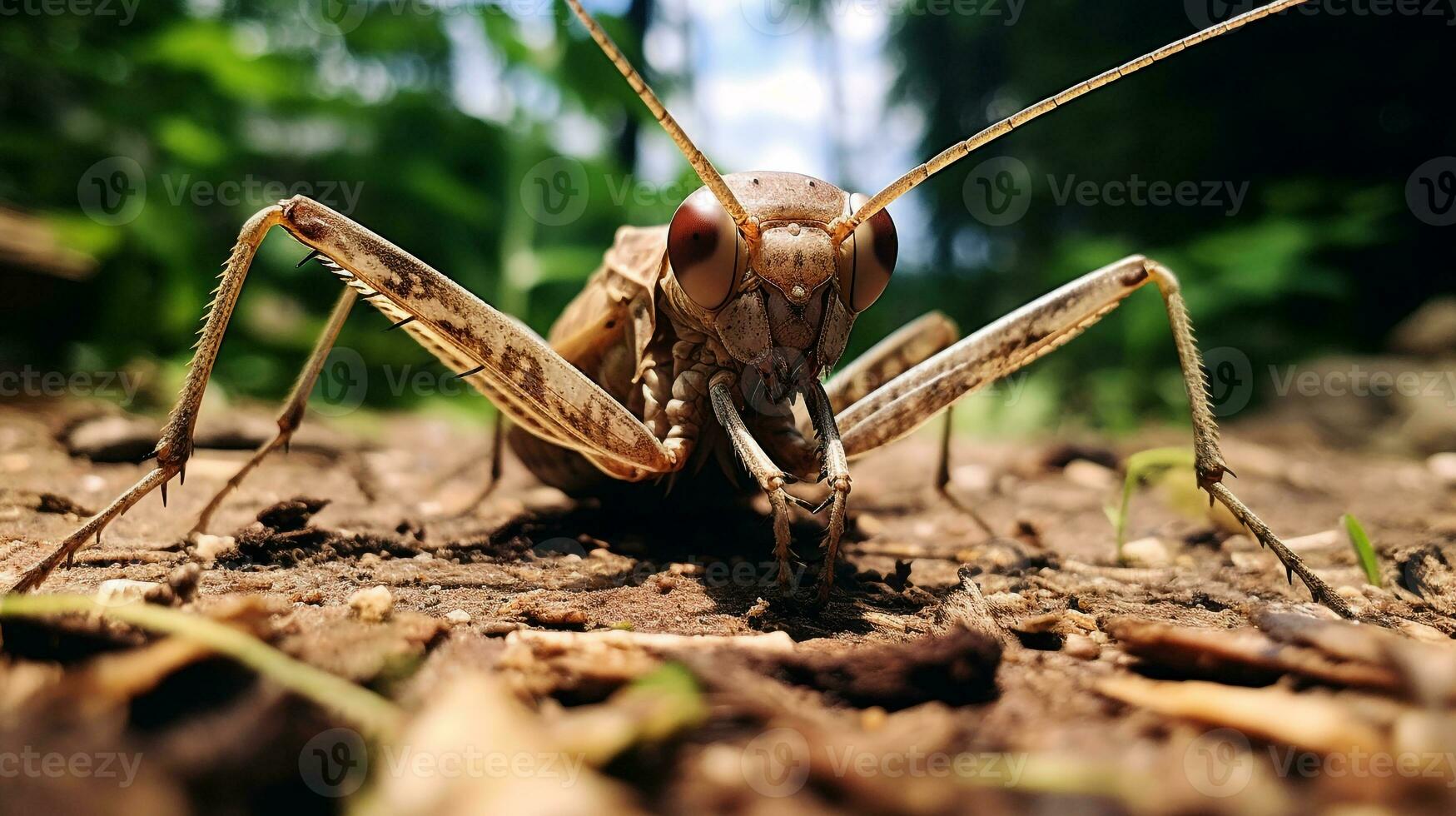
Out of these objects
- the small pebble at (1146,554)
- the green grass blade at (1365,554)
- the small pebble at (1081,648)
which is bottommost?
the small pebble at (1081,648)

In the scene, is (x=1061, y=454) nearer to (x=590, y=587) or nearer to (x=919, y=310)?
(x=590, y=587)

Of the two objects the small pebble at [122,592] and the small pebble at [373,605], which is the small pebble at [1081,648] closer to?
the small pebble at [373,605]

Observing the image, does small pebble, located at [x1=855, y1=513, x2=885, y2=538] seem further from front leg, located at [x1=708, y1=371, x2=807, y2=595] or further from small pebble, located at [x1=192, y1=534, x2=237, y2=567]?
small pebble, located at [x1=192, y1=534, x2=237, y2=567]

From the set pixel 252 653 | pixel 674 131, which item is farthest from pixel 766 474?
pixel 252 653

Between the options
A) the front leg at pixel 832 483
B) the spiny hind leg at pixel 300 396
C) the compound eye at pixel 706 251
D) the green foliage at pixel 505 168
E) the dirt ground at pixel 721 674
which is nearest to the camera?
the dirt ground at pixel 721 674

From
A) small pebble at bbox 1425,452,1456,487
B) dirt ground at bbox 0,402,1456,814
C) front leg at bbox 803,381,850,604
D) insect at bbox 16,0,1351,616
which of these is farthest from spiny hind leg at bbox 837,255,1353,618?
small pebble at bbox 1425,452,1456,487

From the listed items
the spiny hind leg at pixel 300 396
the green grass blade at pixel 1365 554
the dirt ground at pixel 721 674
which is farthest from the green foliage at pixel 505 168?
the green grass blade at pixel 1365 554
